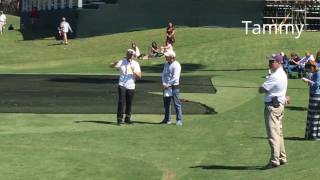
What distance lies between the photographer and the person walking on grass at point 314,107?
14.4 m

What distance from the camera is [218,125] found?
16.5 meters

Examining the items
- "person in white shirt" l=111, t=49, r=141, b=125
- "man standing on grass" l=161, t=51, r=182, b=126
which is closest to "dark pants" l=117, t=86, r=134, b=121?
"person in white shirt" l=111, t=49, r=141, b=125

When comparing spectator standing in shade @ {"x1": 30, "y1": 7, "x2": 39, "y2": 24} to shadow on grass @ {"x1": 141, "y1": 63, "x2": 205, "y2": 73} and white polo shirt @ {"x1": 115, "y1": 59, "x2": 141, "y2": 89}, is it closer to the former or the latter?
shadow on grass @ {"x1": 141, "y1": 63, "x2": 205, "y2": 73}

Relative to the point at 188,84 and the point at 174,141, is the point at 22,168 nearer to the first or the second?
the point at 174,141

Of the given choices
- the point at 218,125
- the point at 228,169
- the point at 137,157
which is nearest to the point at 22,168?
the point at 137,157

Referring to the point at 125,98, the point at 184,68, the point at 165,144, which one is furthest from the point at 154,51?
the point at 165,144

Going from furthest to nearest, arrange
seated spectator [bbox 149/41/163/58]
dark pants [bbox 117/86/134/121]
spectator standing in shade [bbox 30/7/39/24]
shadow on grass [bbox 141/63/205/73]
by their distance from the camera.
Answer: spectator standing in shade [bbox 30/7/39/24] < seated spectator [bbox 149/41/163/58] < shadow on grass [bbox 141/63/205/73] < dark pants [bbox 117/86/134/121]

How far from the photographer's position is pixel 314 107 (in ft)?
47.3

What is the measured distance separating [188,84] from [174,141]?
1139 cm

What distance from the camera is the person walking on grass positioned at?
14.4 metres

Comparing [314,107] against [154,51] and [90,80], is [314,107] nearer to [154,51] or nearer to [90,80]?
[90,80]

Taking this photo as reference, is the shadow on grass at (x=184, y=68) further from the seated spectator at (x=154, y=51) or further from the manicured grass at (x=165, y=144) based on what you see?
the manicured grass at (x=165, y=144)

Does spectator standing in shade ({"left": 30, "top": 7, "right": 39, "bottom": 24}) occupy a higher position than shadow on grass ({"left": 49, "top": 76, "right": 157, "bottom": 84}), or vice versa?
spectator standing in shade ({"left": 30, "top": 7, "right": 39, "bottom": 24})

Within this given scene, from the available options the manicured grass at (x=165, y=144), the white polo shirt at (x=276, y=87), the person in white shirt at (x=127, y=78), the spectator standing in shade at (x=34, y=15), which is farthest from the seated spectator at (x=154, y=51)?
the white polo shirt at (x=276, y=87)
